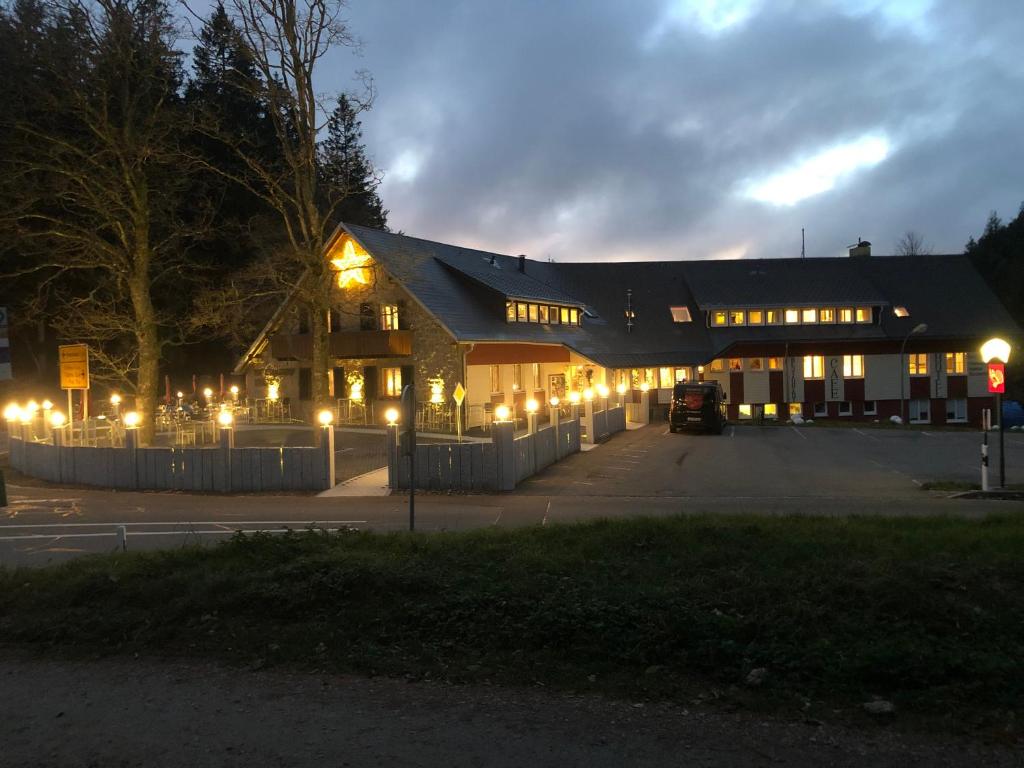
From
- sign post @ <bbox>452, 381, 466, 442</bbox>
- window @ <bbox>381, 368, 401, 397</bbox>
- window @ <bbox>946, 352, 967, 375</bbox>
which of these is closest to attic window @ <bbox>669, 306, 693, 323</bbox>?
window @ <bbox>946, 352, 967, 375</bbox>

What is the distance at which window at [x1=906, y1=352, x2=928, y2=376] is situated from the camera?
167 ft

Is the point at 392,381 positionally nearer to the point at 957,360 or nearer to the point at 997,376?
the point at 997,376

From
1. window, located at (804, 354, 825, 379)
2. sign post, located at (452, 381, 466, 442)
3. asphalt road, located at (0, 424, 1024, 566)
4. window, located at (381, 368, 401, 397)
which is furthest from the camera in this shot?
window, located at (804, 354, 825, 379)

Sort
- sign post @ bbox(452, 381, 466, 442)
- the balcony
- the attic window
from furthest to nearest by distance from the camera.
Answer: the attic window → the balcony → sign post @ bbox(452, 381, 466, 442)

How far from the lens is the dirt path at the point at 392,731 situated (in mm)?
4633

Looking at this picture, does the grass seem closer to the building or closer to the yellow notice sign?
the yellow notice sign

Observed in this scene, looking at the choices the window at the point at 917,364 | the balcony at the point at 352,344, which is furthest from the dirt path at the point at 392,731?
the window at the point at 917,364

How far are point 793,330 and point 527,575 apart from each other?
47.1 metres

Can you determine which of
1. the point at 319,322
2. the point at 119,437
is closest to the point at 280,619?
the point at 319,322

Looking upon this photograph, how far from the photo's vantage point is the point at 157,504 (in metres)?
17.0

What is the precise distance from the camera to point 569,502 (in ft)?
54.4

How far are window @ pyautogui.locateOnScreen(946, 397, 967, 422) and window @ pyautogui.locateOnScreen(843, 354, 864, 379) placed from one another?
589cm

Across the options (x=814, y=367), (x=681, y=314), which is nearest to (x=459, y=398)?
(x=681, y=314)

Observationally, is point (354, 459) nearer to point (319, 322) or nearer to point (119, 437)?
point (319, 322)
